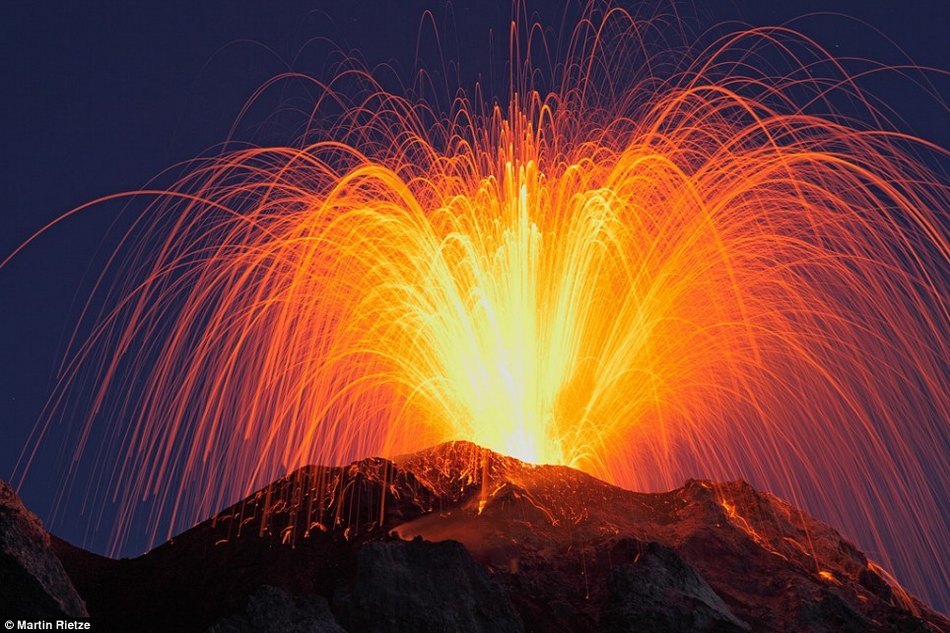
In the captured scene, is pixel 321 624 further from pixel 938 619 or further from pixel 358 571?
pixel 938 619

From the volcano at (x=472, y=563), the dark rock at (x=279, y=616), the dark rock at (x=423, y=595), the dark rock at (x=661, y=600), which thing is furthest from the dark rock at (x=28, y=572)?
the dark rock at (x=661, y=600)

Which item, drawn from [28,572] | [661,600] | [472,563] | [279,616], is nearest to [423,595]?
[472,563]

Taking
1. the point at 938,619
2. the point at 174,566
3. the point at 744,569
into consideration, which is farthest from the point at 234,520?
the point at 938,619

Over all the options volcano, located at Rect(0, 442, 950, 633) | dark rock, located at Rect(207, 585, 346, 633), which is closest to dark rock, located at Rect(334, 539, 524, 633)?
volcano, located at Rect(0, 442, 950, 633)

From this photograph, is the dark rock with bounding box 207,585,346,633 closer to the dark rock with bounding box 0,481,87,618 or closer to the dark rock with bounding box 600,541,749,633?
the dark rock with bounding box 0,481,87,618

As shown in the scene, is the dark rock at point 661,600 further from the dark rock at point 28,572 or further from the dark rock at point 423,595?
the dark rock at point 28,572

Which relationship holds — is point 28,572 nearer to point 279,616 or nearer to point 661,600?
point 279,616
